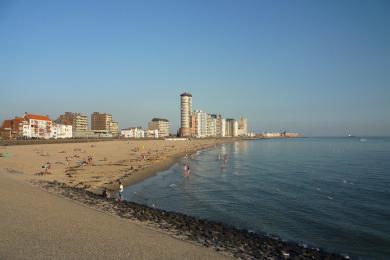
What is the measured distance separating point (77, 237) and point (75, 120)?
569 ft

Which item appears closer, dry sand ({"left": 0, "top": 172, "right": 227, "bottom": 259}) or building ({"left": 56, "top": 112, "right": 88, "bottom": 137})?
dry sand ({"left": 0, "top": 172, "right": 227, "bottom": 259})

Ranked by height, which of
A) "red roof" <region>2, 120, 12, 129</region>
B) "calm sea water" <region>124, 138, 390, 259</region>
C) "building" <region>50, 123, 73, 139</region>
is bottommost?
"calm sea water" <region>124, 138, 390, 259</region>

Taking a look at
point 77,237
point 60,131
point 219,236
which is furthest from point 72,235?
point 60,131

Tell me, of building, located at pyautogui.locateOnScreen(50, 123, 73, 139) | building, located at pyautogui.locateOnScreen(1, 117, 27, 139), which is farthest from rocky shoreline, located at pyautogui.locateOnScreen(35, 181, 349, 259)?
building, located at pyautogui.locateOnScreen(50, 123, 73, 139)

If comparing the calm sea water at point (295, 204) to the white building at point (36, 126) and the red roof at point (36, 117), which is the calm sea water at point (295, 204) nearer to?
the white building at point (36, 126)

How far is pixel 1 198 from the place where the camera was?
1730cm

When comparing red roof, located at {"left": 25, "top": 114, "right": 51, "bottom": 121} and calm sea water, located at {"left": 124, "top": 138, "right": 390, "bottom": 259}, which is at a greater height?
red roof, located at {"left": 25, "top": 114, "right": 51, "bottom": 121}

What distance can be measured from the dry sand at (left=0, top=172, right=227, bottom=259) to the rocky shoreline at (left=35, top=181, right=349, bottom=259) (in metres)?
0.88

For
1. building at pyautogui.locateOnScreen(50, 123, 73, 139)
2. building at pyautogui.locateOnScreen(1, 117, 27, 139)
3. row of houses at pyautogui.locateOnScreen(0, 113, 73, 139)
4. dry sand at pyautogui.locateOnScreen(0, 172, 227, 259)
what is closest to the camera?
dry sand at pyautogui.locateOnScreen(0, 172, 227, 259)

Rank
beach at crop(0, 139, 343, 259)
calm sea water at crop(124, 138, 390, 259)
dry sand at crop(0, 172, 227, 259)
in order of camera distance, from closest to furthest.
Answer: dry sand at crop(0, 172, 227, 259), beach at crop(0, 139, 343, 259), calm sea water at crop(124, 138, 390, 259)

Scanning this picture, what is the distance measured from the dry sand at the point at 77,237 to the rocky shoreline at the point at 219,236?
0.88 m

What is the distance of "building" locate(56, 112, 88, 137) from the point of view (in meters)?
175

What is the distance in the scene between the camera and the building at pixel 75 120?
174750mm

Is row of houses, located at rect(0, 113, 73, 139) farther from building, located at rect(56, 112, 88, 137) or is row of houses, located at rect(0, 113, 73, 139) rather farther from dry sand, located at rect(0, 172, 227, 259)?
dry sand, located at rect(0, 172, 227, 259)
